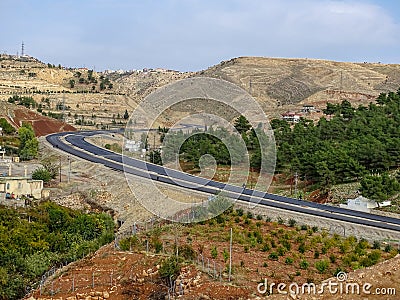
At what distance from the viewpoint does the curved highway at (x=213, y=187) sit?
24.3 meters

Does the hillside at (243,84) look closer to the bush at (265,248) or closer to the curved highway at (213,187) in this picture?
the curved highway at (213,187)

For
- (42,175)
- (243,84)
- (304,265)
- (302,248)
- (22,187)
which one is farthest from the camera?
(243,84)

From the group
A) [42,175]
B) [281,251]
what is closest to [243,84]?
[42,175]

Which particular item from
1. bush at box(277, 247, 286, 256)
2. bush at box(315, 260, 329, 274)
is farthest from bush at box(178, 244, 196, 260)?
bush at box(315, 260, 329, 274)

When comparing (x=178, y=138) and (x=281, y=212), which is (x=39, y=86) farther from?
(x=281, y=212)

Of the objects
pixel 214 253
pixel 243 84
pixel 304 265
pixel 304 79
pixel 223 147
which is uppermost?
pixel 304 79

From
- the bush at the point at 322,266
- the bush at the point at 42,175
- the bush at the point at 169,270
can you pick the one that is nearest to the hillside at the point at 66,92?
the bush at the point at 42,175

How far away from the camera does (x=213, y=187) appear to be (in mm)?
29531

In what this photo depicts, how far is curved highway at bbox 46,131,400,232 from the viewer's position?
2430cm

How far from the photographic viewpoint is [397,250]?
1770cm

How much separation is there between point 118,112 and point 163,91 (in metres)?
59.3

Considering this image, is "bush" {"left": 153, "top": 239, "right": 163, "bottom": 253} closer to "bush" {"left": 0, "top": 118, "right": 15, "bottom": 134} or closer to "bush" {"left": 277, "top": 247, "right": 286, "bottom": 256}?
"bush" {"left": 277, "top": 247, "right": 286, "bottom": 256}

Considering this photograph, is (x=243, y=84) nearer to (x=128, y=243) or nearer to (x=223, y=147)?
(x=223, y=147)

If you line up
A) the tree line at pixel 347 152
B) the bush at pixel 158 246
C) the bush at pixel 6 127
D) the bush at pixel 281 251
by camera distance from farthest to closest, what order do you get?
the bush at pixel 6 127
the tree line at pixel 347 152
the bush at pixel 281 251
the bush at pixel 158 246
